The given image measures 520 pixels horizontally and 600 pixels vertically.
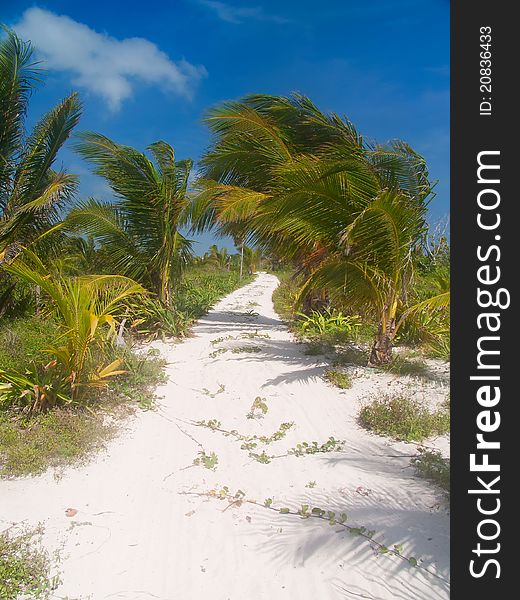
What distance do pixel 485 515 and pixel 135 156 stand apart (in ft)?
26.1

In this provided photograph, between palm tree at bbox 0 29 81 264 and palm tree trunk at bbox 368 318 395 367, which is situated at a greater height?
palm tree at bbox 0 29 81 264

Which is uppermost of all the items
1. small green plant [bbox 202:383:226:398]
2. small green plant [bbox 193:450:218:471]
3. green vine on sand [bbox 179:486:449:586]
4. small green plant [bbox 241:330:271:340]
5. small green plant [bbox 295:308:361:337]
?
small green plant [bbox 295:308:361:337]

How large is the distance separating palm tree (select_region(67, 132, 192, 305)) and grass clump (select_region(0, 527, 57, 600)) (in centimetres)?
630

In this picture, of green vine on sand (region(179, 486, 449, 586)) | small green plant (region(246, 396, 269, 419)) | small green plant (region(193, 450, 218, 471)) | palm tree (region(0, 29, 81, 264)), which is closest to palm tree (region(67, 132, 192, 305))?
palm tree (region(0, 29, 81, 264))

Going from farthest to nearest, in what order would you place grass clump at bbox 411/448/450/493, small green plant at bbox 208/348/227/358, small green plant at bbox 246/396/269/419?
small green plant at bbox 208/348/227/358 → small green plant at bbox 246/396/269/419 → grass clump at bbox 411/448/450/493

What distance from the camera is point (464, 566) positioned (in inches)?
69.2

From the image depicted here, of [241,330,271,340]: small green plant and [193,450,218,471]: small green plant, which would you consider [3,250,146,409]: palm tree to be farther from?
[241,330,271,340]: small green plant

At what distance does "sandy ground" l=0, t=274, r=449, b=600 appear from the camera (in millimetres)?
2318

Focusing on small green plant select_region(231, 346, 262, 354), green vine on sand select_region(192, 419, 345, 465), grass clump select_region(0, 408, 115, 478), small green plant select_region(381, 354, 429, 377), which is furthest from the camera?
small green plant select_region(231, 346, 262, 354)

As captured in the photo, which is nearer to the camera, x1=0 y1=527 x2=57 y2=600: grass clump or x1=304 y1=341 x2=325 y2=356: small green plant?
x1=0 y1=527 x2=57 y2=600: grass clump

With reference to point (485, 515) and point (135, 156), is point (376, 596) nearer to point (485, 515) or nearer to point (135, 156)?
point (485, 515)

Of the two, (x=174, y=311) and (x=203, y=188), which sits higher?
(x=203, y=188)

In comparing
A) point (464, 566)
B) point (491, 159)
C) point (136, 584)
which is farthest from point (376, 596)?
point (491, 159)

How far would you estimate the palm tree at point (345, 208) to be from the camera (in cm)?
541
